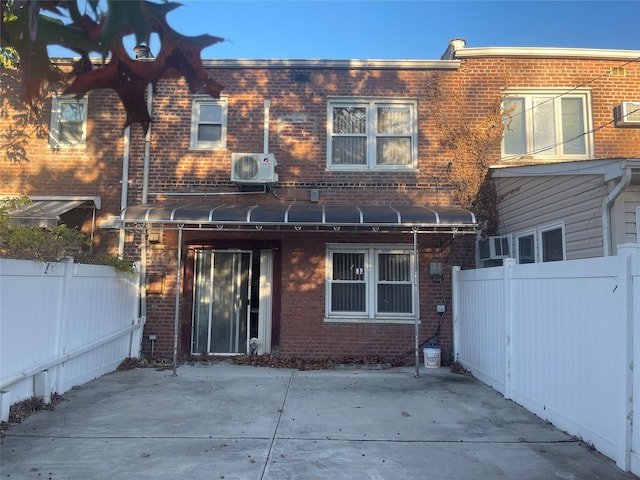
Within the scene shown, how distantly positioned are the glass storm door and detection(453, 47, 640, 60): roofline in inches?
245

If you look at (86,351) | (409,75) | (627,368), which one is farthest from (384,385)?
(409,75)

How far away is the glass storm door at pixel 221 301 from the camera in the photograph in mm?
9602

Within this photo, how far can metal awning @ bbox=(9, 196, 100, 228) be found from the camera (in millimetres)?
8266

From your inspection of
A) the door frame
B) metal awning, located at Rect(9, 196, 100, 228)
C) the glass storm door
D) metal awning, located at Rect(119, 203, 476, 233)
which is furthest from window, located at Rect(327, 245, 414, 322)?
metal awning, located at Rect(9, 196, 100, 228)

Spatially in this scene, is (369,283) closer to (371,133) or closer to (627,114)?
(371,133)

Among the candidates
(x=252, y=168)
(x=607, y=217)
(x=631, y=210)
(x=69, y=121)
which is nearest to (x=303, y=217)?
(x=252, y=168)

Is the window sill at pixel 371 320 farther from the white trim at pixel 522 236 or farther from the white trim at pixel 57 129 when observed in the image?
the white trim at pixel 57 129

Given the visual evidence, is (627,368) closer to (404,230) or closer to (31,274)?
(404,230)

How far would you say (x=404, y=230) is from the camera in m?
8.54

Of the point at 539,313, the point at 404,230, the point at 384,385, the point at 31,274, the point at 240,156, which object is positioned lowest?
the point at 384,385

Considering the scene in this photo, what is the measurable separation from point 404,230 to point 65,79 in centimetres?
693

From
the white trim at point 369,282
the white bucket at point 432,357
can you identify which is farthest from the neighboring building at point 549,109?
the white bucket at point 432,357

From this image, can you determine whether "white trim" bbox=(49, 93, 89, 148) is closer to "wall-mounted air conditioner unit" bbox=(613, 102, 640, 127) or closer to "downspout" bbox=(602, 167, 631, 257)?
"downspout" bbox=(602, 167, 631, 257)

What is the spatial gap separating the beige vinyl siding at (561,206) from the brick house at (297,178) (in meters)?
1.00
